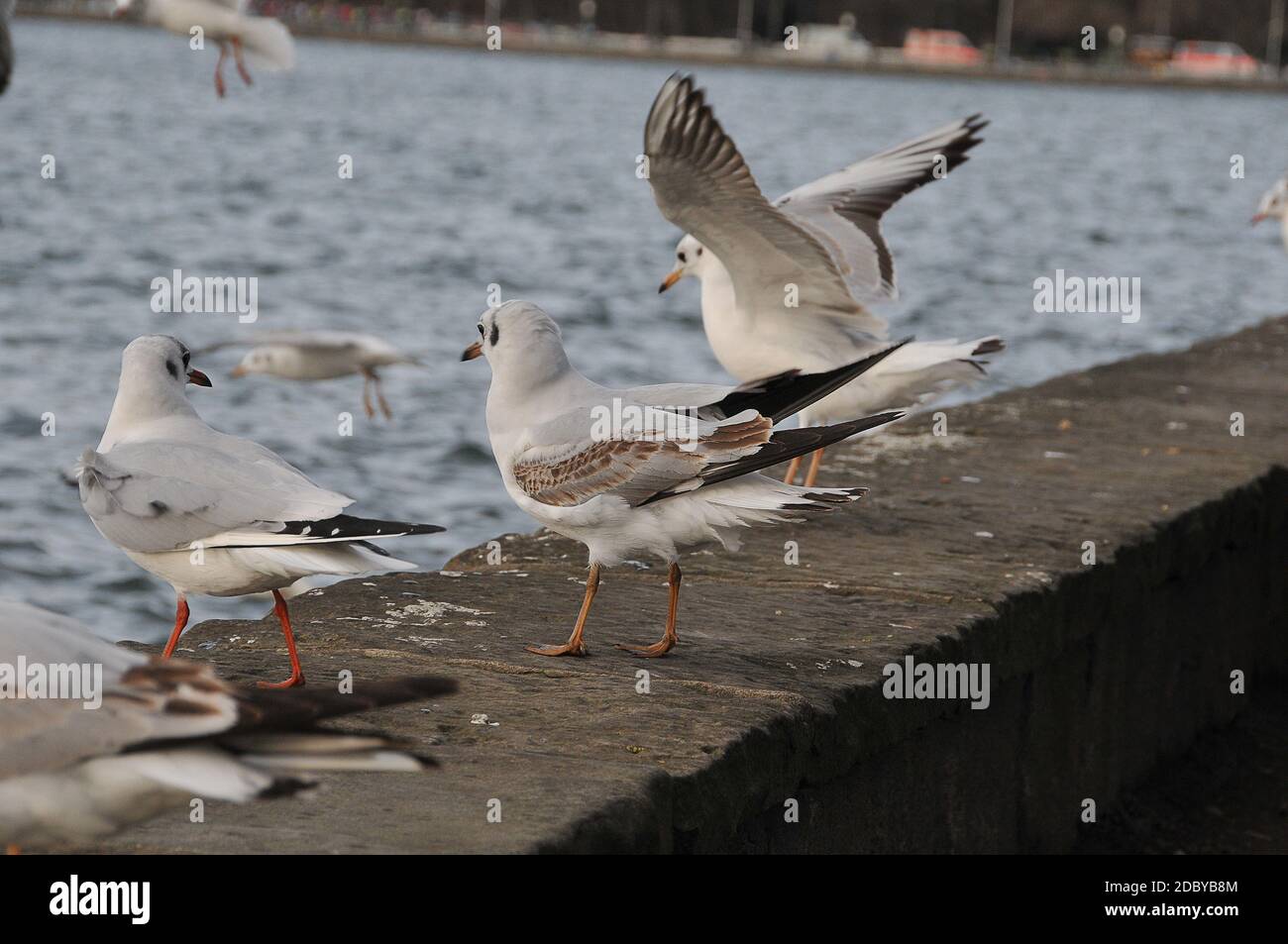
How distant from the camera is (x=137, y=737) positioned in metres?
2.15

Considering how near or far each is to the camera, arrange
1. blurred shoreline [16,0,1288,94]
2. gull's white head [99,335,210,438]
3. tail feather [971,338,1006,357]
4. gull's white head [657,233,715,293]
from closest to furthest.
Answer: gull's white head [99,335,210,438]
tail feather [971,338,1006,357]
gull's white head [657,233,715,293]
blurred shoreline [16,0,1288,94]

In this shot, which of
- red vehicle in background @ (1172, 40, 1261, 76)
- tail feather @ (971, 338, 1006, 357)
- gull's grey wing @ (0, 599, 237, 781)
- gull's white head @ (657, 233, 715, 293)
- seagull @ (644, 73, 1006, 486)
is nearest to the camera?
gull's grey wing @ (0, 599, 237, 781)

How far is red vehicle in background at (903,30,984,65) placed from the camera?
9731cm

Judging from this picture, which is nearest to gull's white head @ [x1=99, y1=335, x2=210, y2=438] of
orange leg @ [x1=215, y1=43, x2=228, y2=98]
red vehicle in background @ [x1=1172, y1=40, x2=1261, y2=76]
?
orange leg @ [x1=215, y1=43, x2=228, y2=98]

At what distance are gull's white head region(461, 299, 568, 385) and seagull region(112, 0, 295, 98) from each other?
241 centimetres

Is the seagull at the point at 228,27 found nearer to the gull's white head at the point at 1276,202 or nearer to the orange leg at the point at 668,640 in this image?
the orange leg at the point at 668,640

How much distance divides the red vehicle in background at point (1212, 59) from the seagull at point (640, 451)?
97142mm

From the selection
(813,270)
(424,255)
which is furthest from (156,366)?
(424,255)

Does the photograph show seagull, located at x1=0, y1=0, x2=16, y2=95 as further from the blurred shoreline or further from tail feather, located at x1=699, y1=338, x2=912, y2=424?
the blurred shoreline

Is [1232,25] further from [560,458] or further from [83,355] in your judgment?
[560,458]

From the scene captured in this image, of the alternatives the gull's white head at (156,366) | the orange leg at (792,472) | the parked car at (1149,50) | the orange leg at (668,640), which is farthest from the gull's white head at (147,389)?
the parked car at (1149,50)

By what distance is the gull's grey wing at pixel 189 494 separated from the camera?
3238 millimetres

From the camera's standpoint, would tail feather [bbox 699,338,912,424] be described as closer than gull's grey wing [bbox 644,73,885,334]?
Yes
